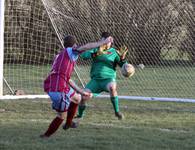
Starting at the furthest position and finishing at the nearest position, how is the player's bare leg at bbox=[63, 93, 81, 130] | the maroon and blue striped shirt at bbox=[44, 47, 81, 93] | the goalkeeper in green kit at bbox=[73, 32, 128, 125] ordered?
the goalkeeper in green kit at bbox=[73, 32, 128, 125]
the player's bare leg at bbox=[63, 93, 81, 130]
the maroon and blue striped shirt at bbox=[44, 47, 81, 93]

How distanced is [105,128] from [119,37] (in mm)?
9331

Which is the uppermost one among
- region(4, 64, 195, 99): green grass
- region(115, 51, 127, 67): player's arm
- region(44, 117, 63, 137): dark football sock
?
region(115, 51, 127, 67): player's arm

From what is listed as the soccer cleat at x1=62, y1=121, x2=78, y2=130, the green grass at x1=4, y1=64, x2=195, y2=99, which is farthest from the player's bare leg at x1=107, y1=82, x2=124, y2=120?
the green grass at x1=4, y1=64, x2=195, y2=99

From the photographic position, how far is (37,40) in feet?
60.8

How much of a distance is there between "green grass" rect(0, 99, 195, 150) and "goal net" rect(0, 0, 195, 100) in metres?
3.17

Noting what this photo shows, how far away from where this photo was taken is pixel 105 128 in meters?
9.09

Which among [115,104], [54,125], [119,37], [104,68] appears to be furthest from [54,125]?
[119,37]

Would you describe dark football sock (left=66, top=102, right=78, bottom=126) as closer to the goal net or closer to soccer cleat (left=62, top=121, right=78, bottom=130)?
soccer cleat (left=62, top=121, right=78, bottom=130)

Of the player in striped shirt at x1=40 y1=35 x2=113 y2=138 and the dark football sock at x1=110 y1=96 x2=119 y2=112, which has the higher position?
the player in striped shirt at x1=40 y1=35 x2=113 y2=138

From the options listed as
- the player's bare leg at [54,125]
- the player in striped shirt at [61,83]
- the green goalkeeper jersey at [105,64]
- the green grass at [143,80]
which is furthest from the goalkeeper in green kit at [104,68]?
the green grass at [143,80]

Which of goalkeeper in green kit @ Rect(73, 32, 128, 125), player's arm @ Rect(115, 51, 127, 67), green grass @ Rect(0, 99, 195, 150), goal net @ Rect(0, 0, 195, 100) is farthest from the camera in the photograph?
goal net @ Rect(0, 0, 195, 100)

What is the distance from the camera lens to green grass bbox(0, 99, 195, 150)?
25.0 feet

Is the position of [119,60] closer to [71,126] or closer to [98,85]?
[98,85]

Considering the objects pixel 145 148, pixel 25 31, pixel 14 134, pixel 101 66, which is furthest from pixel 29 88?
pixel 145 148
